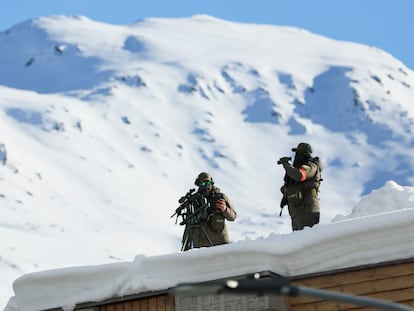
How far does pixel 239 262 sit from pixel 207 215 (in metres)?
3.03

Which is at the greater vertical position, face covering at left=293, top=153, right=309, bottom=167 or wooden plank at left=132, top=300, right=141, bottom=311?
face covering at left=293, top=153, right=309, bottom=167

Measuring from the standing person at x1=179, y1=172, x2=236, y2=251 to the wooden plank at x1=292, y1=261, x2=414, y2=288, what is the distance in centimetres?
326

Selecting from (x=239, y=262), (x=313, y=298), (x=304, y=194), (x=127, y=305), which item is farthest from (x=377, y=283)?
(x=304, y=194)

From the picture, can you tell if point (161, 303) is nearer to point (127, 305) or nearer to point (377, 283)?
point (127, 305)

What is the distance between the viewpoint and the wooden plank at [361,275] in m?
14.1

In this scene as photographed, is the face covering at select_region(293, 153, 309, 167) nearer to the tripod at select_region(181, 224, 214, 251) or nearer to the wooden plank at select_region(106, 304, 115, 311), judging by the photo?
the tripod at select_region(181, 224, 214, 251)

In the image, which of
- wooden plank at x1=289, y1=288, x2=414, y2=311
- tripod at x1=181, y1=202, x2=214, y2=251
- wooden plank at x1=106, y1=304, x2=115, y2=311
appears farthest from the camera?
tripod at x1=181, y1=202, x2=214, y2=251

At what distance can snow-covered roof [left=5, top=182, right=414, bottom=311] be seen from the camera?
14062 millimetres

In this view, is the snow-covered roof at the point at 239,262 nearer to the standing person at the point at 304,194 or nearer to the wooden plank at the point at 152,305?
A: the wooden plank at the point at 152,305

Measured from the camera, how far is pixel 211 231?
17.9 m

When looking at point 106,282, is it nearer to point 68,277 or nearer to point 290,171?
point 68,277

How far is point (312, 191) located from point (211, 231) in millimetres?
1562

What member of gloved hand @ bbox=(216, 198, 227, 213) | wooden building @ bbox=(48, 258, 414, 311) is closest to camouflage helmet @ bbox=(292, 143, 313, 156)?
gloved hand @ bbox=(216, 198, 227, 213)

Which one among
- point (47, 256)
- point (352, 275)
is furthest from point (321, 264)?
point (47, 256)
